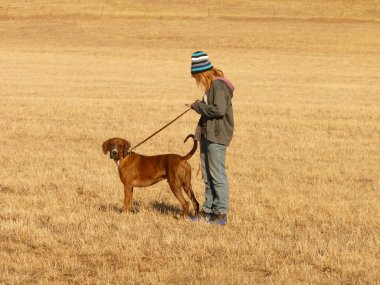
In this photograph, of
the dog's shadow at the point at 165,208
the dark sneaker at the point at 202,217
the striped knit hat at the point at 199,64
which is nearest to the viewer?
the striped knit hat at the point at 199,64

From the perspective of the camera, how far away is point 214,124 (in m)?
8.27

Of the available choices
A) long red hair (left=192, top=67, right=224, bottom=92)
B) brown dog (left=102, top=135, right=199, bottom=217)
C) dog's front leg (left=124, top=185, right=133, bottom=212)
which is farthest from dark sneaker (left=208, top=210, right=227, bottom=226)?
long red hair (left=192, top=67, right=224, bottom=92)

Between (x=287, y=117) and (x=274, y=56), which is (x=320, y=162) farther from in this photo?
(x=274, y=56)

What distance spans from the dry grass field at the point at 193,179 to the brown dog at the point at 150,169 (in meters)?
0.34

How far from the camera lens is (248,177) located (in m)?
11.8

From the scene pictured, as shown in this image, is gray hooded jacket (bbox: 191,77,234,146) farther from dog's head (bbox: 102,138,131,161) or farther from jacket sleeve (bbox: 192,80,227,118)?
dog's head (bbox: 102,138,131,161)

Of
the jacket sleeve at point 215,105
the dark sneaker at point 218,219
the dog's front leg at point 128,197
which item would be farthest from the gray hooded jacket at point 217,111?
the dog's front leg at point 128,197

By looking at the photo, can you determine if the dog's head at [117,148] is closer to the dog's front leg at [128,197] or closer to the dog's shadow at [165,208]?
the dog's front leg at [128,197]

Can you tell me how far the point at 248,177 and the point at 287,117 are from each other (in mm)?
8609

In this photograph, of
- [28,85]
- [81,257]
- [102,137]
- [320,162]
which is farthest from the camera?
[28,85]

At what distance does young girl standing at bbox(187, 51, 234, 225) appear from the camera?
8125 millimetres

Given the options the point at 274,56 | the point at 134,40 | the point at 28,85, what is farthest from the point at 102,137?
the point at 134,40

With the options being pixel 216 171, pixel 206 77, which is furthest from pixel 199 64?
pixel 216 171

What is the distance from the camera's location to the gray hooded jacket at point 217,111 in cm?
808
